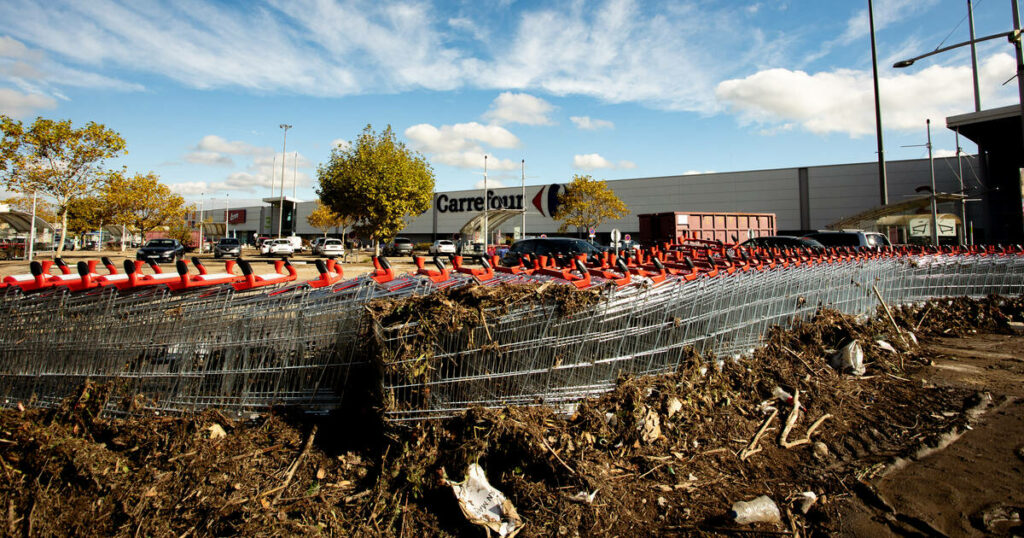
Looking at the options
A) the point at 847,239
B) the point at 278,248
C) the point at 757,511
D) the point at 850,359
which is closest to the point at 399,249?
the point at 278,248

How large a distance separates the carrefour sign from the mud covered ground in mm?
38357

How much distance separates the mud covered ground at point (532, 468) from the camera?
2.37 metres

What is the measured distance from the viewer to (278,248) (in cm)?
2970

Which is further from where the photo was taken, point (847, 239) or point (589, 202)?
point (589, 202)

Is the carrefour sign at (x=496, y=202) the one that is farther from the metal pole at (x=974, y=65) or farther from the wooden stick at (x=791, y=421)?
the wooden stick at (x=791, y=421)

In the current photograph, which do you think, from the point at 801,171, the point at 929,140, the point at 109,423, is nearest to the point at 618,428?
the point at 109,423

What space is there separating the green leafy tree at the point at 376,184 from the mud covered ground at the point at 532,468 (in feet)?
69.5

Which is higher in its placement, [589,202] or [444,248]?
[589,202]

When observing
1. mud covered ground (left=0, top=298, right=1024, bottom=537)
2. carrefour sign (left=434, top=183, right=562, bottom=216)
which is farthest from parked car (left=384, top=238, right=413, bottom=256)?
mud covered ground (left=0, top=298, right=1024, bottom=537)

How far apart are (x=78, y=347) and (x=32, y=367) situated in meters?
0.41

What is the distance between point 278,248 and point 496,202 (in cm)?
2172

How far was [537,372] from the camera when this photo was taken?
9.98 ft

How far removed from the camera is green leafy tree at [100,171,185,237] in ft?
97.6

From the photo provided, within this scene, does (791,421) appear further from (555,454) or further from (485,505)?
(485,505)
